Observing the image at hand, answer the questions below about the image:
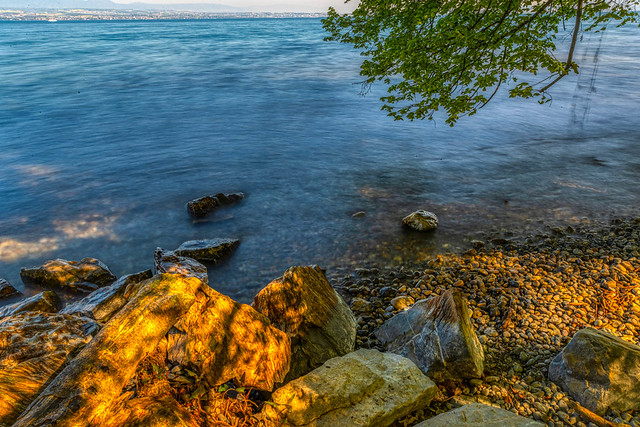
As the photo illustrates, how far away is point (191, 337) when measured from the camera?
3.48 metres

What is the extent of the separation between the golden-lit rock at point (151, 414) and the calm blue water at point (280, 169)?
14.7 ft

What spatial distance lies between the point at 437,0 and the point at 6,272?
11.6 metres

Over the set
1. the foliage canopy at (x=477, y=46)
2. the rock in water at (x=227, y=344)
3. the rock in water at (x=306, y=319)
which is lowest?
the rock in water at (x=306, y=319)

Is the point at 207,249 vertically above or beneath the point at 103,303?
beneath

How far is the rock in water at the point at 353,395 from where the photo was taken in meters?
3.47

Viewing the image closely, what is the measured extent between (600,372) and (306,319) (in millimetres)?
3416

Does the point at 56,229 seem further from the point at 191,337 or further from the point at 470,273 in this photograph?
the point at 470,273

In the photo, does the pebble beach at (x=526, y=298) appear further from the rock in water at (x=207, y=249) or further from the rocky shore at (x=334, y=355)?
the rock in water at (x=207, y=249)

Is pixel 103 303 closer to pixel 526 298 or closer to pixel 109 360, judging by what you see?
pixel 109 360

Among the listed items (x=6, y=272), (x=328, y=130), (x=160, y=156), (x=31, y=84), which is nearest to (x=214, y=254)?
(x=6, y=272)

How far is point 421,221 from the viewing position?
9172mm

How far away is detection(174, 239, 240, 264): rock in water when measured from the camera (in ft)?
27.8

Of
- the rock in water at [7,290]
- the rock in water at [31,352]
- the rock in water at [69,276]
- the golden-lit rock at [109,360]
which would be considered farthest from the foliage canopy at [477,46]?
the rock in water at [7,290]

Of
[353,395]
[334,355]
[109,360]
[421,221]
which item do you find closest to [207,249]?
[334,355]
